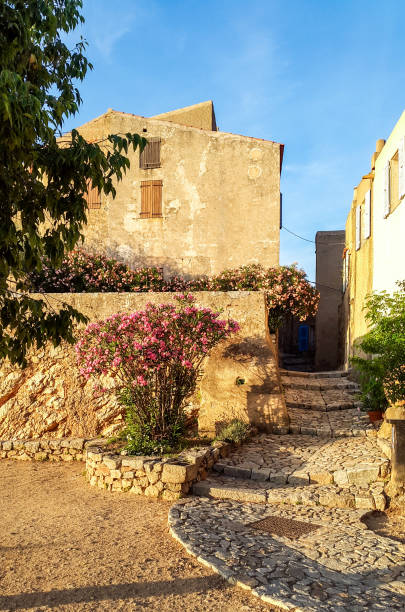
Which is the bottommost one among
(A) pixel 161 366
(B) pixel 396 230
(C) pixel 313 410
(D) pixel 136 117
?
(C) pixel 313 410

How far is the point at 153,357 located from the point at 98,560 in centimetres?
322

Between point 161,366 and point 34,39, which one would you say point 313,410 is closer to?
point 161,366

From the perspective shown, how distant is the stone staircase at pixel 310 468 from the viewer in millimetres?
6188

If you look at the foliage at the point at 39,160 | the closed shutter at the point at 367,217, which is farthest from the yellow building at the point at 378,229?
the foliage at the point at 39,160

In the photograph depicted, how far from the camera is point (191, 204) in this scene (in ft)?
52.0

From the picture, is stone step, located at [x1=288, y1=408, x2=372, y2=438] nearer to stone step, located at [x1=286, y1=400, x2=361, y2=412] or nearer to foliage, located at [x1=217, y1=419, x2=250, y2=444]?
stone step, located at [x1=286, y1=400, x2=361, y2=412]

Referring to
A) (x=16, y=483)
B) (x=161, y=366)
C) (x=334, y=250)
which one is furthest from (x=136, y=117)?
(x=16, y=483)

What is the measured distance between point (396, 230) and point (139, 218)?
28.3ft

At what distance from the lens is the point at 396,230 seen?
991 centimetres

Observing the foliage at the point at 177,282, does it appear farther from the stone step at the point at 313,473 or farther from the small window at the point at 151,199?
the stone step at the point at 313,473

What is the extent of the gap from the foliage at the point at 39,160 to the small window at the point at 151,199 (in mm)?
11639

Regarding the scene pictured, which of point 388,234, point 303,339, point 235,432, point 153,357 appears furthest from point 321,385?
point 303,339

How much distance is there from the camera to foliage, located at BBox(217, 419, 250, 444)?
810 centimetres

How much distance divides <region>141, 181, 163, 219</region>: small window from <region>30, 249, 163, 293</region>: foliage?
6.90ft
